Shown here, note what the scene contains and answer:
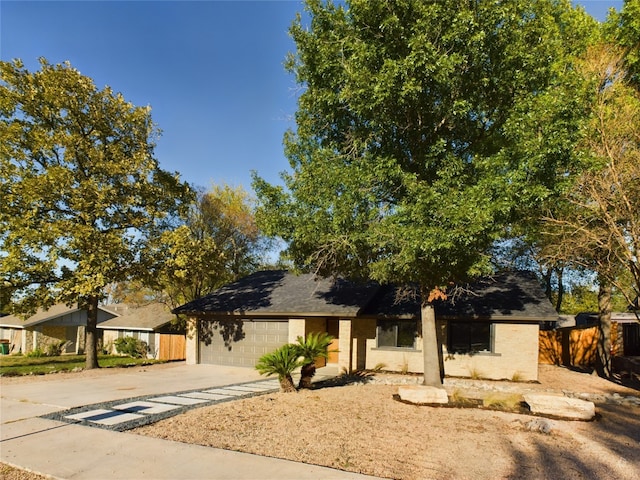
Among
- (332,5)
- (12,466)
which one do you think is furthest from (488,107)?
(12,466)

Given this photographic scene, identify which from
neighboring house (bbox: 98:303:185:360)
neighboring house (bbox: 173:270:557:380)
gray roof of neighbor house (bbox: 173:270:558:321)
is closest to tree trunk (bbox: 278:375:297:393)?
gray roof of neighbor house (bbox: 173:270:558:321)

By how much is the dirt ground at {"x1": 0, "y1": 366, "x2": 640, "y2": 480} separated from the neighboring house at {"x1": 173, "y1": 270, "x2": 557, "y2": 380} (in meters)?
4.28

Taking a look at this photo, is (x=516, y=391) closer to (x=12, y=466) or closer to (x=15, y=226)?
(x=12, y=466)

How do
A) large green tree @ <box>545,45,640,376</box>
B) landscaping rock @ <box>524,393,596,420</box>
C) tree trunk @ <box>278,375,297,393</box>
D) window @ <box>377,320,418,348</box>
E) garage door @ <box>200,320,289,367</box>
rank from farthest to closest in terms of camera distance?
1. garage door @ <box>200,320,289,367</box>
2. window @ <box>377,320,418,348</box>
3. large green tree @ <box>545,45,640,376</box>
4. tree trunk @ <box>278,375,297,393</box>
5. landscaping rock @ <box>524,393,596,420</box>

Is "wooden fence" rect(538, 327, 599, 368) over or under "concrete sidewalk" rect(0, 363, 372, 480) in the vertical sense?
under

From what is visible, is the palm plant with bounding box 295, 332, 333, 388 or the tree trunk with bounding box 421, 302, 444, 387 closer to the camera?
the palm plant with bounding box 295, 332, 333, 388

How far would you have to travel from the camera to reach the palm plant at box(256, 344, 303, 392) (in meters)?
12.0

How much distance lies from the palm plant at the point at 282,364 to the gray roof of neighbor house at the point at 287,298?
418 centimetres

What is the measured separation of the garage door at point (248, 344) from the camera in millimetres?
18438

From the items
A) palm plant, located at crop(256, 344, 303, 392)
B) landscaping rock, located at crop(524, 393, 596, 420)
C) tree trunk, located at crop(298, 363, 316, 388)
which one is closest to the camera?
landscaping rock, located at crop(524, 393, 596, 420)

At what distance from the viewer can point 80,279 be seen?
1627 centimetres

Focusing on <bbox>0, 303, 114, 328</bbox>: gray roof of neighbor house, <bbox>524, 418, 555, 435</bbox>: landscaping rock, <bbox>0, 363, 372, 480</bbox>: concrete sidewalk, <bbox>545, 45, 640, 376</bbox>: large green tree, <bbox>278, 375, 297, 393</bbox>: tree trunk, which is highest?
<bbox>545, 45, 640, 376</bbox>: large green tree

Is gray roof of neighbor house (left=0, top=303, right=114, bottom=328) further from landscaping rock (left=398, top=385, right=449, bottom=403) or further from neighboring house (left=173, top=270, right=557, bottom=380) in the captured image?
landscaping rock (left=398, top=385, right=449, bottom=403)

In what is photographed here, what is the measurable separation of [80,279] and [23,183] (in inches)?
163
